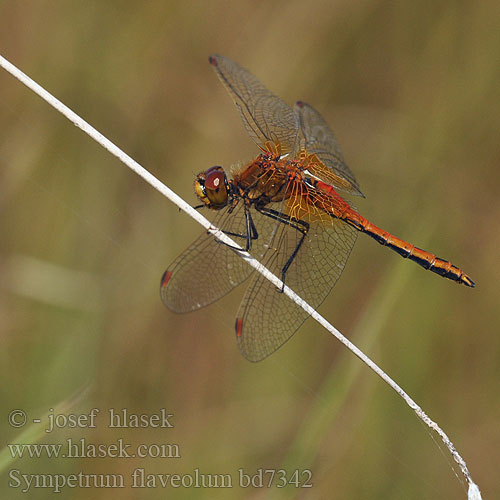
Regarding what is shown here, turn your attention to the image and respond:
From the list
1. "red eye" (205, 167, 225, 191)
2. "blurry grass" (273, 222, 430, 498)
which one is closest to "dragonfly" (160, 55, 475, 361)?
"red eye" (205, 167, 225, 191)

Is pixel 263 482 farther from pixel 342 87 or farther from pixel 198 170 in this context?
pixel 342 87

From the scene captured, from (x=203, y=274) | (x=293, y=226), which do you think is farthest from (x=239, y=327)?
(x=293, y=226)

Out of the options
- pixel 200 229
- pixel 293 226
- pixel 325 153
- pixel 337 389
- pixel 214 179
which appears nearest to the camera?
pixel 337 389

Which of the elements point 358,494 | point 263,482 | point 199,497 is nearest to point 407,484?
point 358,494

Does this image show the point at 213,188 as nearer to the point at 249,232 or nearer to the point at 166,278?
the point at 249,232

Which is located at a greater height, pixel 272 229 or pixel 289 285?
pixel 272 229
